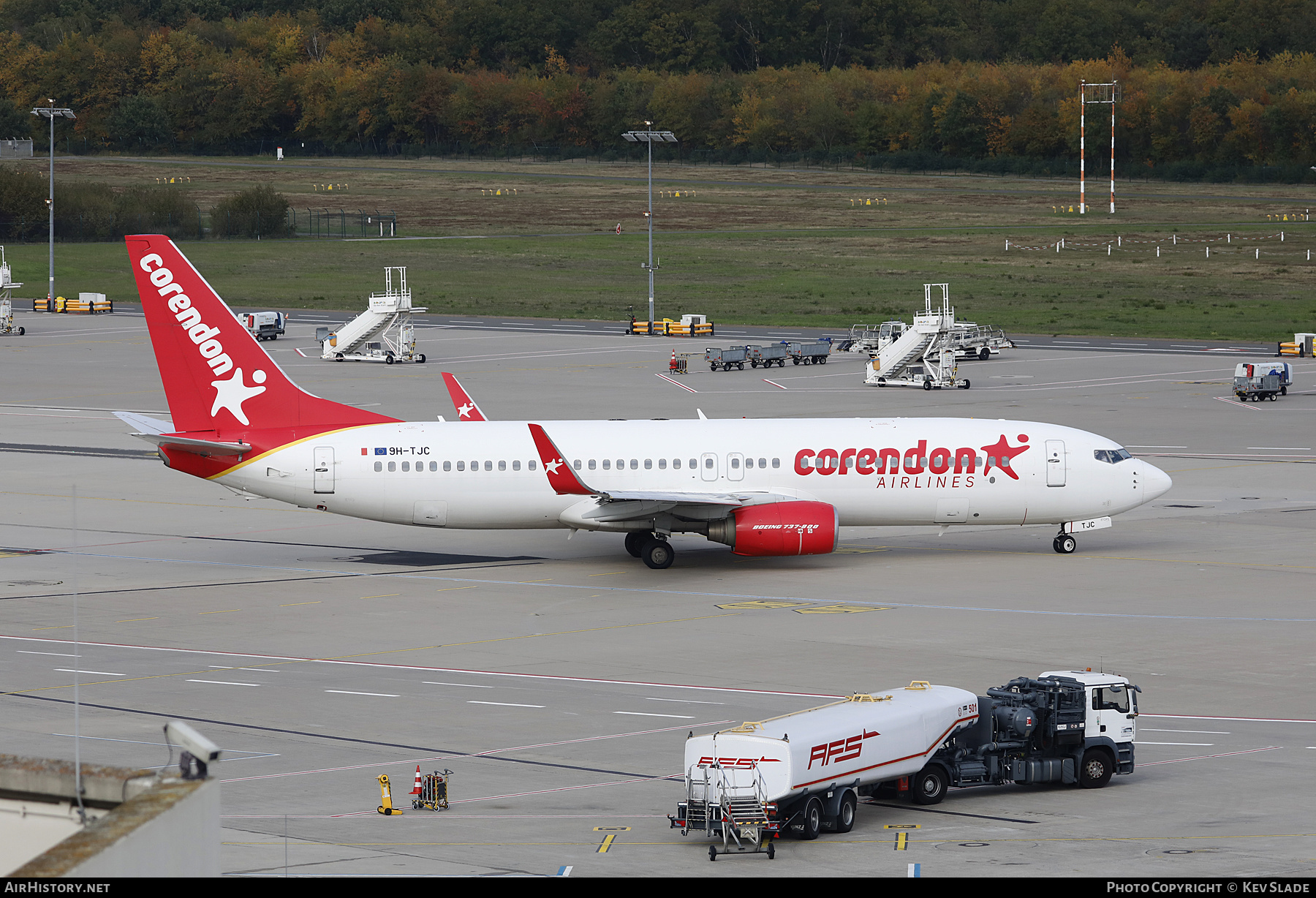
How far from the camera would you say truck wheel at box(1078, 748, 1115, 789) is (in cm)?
2964

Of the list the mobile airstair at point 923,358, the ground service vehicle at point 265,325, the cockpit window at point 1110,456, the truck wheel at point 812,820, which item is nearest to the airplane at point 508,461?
the cockpit window at point 1110,456

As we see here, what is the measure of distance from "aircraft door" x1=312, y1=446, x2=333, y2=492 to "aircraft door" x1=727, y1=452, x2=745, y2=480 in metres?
12.1

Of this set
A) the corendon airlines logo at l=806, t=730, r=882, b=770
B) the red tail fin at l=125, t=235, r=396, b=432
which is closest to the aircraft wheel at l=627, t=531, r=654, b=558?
the red tail fin at l=125, t=235, r=396, b=432

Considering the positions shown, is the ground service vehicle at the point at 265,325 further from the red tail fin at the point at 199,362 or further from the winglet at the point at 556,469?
the winglet at the point at 556,469

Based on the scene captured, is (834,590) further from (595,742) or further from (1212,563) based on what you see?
(595,742)

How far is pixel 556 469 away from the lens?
160 ft

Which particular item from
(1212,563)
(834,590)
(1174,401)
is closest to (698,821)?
(834,590)

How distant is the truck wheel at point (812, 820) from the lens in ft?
86.4

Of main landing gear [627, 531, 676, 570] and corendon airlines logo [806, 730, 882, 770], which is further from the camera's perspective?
main landing gear [627, 531, 676, 570]

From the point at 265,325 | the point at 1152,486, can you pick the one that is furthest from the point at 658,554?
the point at 265,325

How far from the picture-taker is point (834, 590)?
47.9 meters

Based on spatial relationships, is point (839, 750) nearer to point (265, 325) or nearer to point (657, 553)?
point (657, 553)

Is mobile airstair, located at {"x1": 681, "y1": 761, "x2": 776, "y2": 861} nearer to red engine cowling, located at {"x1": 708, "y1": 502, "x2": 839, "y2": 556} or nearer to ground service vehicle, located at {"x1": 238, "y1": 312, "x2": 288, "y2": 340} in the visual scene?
red engine cowling, located at {"x1": 708, "y1": 502, "x2": 839, "y2": 556}

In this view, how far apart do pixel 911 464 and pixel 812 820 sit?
25946 millimetres
